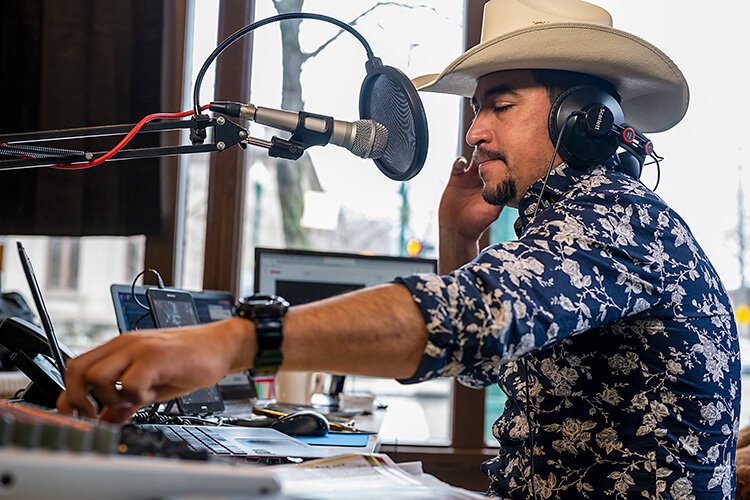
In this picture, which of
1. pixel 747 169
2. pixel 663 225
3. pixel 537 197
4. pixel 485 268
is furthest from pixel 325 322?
pixel 747 169

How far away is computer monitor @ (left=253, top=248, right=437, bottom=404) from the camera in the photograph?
2574 mm

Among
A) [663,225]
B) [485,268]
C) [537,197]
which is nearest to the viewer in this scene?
[485,268]

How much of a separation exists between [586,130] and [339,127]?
0.43m

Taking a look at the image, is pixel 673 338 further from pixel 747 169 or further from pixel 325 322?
pixel 747 169

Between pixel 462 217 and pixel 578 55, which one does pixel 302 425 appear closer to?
pixel 462 217

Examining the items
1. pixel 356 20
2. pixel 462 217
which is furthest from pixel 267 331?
pixel 356 20

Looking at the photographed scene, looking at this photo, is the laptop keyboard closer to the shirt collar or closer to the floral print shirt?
the floral print shirt

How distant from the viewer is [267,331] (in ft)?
2.76

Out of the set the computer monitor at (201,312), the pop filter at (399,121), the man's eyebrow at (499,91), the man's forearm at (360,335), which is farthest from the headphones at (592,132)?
the computer monitor at (201,312)

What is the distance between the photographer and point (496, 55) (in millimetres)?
1522

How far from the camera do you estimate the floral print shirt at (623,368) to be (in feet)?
3.59

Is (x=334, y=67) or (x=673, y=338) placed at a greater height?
(x=334, y=67)

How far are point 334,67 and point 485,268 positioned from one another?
2.18 metres

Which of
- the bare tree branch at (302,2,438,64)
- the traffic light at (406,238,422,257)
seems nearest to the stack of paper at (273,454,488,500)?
the traffic light at (406,238,422,257)
